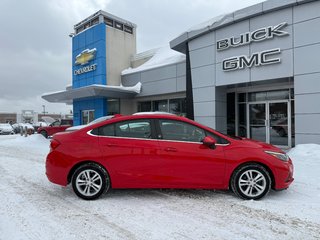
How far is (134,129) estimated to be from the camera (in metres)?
4.91

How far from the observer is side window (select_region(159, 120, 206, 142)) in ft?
15.8

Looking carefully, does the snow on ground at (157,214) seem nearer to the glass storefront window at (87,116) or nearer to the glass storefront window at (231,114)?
the glass storefront window at (231,114)

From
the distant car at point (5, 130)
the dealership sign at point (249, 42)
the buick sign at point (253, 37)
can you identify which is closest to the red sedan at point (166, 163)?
the dealership sign at point (249, 42)

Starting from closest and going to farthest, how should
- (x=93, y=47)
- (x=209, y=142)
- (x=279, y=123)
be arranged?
(x=209, y=142), (x=279, y=123), (x=93, y=47)

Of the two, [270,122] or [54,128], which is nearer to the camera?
[270,122]

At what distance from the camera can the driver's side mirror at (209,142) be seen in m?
4.65

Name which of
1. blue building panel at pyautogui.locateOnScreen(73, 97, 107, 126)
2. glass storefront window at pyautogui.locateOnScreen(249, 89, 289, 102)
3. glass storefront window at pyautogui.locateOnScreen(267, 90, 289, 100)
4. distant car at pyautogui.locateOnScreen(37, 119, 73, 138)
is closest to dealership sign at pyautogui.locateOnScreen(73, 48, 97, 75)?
blue building panel at pyautogui.locateOnScreen(73, 97, 107, 126)

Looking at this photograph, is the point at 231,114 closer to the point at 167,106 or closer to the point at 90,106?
the point at 167,106

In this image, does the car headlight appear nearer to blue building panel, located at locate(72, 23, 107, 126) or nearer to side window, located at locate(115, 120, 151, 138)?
side window, located at locate(115, 120, 151, 138)

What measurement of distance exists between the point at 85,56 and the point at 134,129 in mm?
16605

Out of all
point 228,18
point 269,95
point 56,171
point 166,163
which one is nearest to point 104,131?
point 56,171

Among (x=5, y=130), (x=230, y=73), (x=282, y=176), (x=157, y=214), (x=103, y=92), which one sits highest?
(x=230, y=73)

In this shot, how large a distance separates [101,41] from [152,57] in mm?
3764

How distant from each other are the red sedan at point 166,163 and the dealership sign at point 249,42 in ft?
21.2
